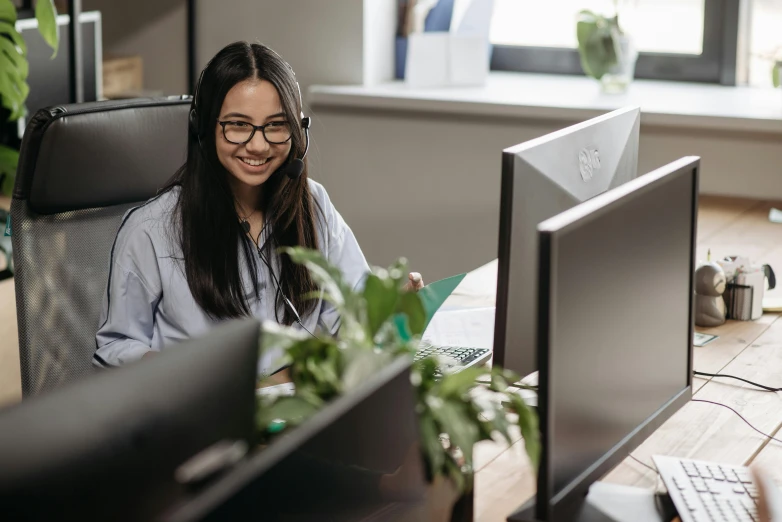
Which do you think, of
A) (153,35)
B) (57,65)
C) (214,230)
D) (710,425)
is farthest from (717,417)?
(153,35)

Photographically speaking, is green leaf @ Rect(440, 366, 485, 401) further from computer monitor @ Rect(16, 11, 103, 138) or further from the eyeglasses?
computer monitor @ Rect(16, 11, 103, 138)

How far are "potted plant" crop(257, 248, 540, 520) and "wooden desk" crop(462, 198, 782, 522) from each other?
0.19m

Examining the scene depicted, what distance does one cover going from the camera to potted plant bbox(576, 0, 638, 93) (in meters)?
2.85

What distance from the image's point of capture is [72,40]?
2686 millimetres

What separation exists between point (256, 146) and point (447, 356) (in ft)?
1.39

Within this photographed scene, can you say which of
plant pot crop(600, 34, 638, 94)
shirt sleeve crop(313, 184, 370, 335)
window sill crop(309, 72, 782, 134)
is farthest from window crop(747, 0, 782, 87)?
shirt sleeve crop(313, 184, 370, 335)

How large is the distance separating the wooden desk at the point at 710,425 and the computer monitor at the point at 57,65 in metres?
→ 1.23

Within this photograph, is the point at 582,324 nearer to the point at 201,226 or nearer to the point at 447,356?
the point at 447,356

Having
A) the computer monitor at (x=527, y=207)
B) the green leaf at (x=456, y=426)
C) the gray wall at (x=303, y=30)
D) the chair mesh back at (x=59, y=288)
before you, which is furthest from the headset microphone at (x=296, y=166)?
the gray wall at (x=303, y=30)

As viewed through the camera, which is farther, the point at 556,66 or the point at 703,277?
the point at 556,66

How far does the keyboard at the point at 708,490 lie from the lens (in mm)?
1166

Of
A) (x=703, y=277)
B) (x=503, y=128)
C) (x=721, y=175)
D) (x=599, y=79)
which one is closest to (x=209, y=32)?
(x=503, y=128)

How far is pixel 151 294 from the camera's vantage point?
1589 millimetres

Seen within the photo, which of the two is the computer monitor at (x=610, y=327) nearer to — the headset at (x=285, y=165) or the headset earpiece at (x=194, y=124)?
the headset at (x=285, y=165)
